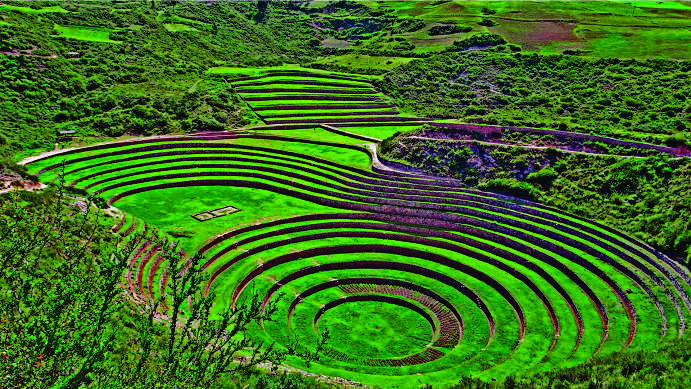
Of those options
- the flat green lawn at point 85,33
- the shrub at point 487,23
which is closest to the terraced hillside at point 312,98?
the flat green lawn at point 85,33

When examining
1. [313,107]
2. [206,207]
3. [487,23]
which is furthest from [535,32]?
[206,207]

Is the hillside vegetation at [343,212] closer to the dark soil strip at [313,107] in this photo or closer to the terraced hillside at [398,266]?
the terraced hillside at [398,266]

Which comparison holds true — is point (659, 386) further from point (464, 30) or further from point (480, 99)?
point (464, 30)

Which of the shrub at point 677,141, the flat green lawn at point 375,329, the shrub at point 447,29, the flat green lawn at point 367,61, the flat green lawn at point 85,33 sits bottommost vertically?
the flat green lawn at point 375,329

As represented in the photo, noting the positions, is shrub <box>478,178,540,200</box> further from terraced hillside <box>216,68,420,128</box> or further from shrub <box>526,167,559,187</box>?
terraced hillside <box>216,68,420,128</box>

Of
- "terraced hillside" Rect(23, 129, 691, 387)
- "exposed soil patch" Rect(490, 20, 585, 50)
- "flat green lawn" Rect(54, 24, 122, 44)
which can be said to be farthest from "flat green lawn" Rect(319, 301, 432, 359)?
"exposed soil patch" Rect(490, 20, 585, 50)

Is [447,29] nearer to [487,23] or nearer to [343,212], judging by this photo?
[487,23]
